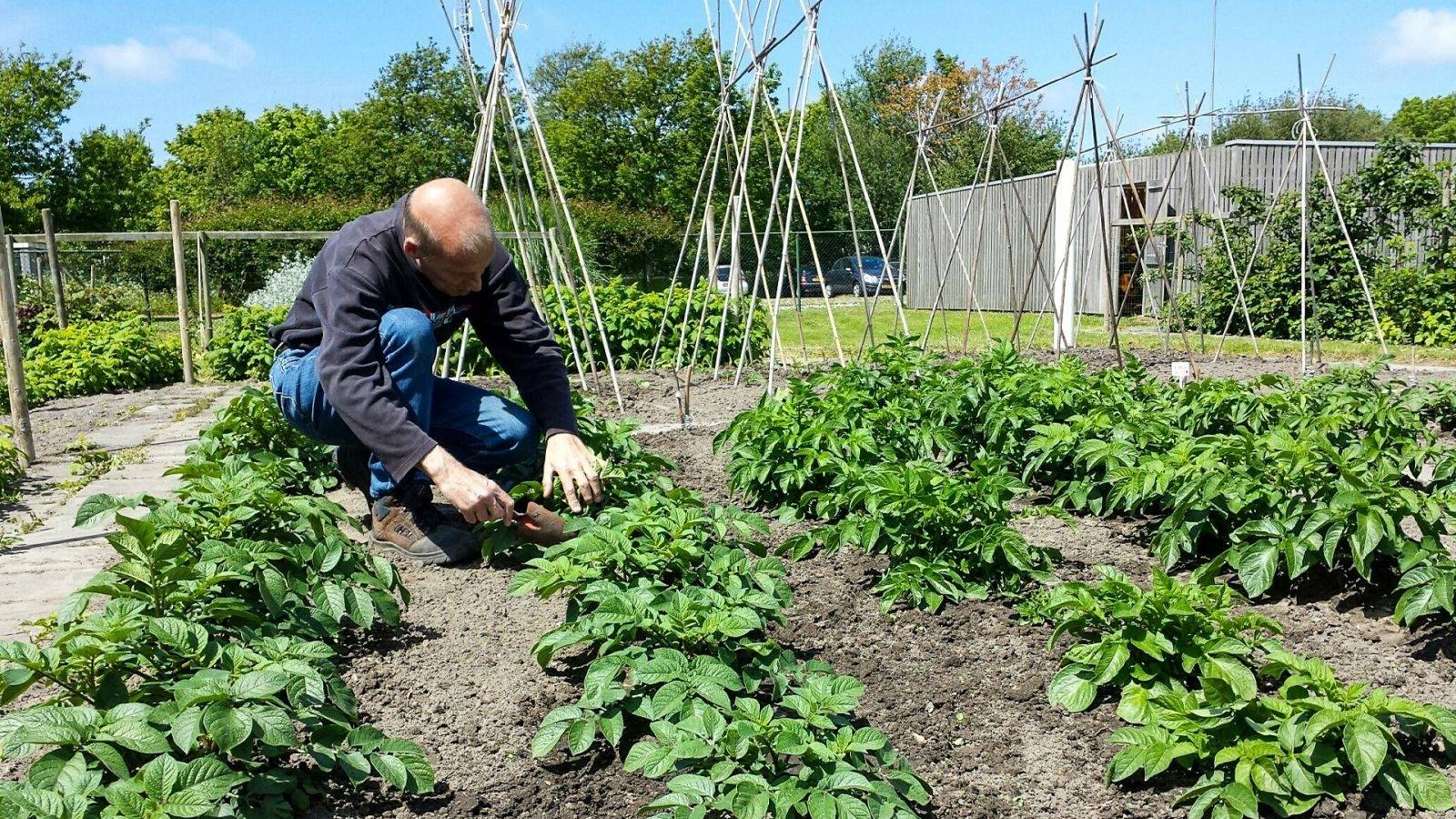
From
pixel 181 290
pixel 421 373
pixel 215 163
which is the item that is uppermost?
pixel 215 163

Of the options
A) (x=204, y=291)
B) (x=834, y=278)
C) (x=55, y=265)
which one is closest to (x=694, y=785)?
(x=204, y=291)

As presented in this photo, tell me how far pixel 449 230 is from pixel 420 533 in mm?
1201

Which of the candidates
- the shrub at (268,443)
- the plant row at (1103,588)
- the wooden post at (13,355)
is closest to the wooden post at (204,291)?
the wooden post at (13,355)

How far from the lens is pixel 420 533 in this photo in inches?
153

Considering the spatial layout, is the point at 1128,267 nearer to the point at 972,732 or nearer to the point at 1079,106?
the point at 1079,106

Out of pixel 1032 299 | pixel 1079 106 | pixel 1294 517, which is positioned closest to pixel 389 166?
pixel 1032 299

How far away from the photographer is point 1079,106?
8.41 meters

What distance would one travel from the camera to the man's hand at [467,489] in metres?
3.04

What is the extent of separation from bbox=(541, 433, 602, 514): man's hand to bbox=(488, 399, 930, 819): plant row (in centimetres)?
28

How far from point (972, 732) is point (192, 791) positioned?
1.74 m

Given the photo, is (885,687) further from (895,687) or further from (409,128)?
(409,128)

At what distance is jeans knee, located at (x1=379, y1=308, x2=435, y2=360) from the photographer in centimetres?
346

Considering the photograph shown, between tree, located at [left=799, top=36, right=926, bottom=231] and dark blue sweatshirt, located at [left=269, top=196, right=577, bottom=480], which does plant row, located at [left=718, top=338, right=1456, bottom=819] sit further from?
tree, located at [left=799, top=36, right=926, bottom=231]

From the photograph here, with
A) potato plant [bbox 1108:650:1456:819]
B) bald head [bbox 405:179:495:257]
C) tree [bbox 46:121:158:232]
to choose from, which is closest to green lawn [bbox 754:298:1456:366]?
bald head [bbox 405:179:495:257]
